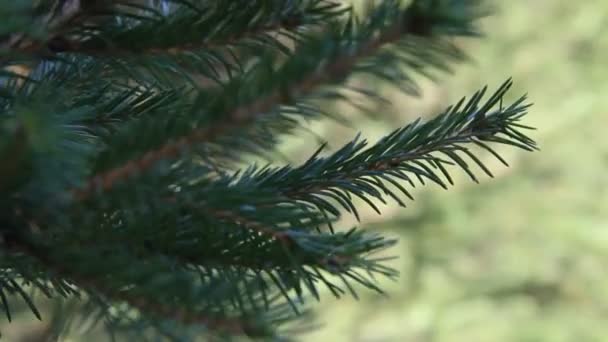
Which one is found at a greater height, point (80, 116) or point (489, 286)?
point (489, 286)

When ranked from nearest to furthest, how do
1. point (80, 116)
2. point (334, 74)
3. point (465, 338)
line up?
point (334, 74) → point (80, 116) → point (465, 338)

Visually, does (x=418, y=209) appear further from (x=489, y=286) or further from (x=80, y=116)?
(x=80, y=116)

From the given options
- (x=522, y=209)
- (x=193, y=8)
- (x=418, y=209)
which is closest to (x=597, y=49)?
(x=522, y=209)

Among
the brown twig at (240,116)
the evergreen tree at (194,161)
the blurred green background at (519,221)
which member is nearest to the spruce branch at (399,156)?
the evergreen tree at (194,161)

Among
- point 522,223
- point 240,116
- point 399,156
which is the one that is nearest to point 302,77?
point 240,116

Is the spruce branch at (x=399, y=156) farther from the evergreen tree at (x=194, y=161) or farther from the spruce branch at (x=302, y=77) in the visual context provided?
the spruce branch at (x=302, y=77)

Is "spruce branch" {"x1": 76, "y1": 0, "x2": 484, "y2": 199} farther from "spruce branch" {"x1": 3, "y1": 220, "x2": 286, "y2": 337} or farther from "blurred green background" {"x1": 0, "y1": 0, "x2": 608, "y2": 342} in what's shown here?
"blurred green background" {"x1": 0, "y1": 0, "x2": 608, "y2": 342}
